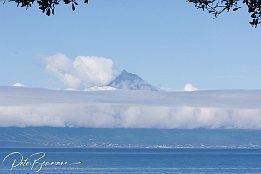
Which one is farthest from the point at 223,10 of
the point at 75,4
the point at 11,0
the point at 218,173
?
the point at 218,173

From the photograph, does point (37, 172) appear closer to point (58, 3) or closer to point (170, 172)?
point (170, 172)

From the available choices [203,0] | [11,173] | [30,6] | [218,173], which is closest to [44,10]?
[30,6]

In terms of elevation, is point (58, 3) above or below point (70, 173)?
above

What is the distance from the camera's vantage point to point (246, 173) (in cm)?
18388

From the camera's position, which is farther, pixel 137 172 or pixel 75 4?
pixel 137 172

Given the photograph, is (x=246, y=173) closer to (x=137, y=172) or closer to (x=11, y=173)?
(x=137, y=172)

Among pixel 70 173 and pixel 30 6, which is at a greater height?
pixel 30 6

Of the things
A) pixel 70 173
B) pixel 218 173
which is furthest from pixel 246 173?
pixel 70 173

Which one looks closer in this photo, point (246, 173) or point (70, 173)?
point (70, 173)

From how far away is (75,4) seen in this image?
15.3m

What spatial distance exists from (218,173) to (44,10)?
547 ft

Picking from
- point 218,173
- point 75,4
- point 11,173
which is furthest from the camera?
point 218,173

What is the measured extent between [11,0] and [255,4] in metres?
4.53

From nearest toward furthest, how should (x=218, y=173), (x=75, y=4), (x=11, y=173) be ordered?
(x=75, y=4) → (x=11, y=173) → (x=218, y=173)
